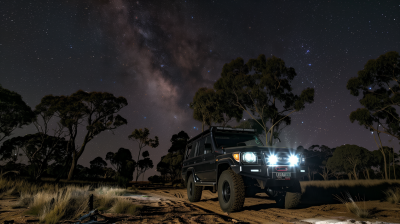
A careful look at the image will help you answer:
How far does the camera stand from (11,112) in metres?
21.4

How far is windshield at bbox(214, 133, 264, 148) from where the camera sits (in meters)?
7.33

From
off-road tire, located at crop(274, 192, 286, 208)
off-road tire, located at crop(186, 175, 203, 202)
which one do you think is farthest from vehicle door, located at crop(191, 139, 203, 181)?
off-road tire, located at crop(274, 192, 286, 208)

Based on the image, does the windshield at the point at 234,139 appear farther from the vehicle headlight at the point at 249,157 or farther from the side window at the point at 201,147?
the vehicle headlight at the point at 249,157

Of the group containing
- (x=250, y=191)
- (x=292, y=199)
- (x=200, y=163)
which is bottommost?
(x=292, y=199)

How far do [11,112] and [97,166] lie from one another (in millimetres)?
39930

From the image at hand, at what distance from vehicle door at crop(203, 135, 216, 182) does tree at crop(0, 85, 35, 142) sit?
73.8 ft

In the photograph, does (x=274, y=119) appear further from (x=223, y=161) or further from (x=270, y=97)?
(x=223, y=161)

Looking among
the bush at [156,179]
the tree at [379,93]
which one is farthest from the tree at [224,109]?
the bush at [156,179]

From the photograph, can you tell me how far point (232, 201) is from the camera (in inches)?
214

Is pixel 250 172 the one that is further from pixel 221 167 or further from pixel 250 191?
pixel 221 167

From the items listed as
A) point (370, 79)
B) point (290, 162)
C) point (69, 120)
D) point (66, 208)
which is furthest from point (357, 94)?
point (69, 120)

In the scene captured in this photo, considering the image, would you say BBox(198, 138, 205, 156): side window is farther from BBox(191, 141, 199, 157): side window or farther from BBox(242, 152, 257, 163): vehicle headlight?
BBox(242, 152, 257, 163): vehicle headlight

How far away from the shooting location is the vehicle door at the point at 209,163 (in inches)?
262

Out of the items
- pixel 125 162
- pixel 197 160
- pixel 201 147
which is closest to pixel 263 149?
pixel 201 147
